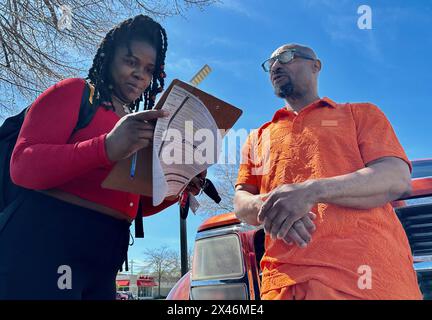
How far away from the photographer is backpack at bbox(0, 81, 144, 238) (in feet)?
4.58

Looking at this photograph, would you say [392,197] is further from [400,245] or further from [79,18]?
[79,18]

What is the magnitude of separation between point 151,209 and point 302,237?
2.28ft

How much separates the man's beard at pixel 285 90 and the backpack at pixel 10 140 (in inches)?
40.9

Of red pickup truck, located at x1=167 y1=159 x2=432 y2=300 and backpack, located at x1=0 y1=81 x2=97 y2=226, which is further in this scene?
red pickup truck, located at x1=167 y1=159 x2=432 y2=300

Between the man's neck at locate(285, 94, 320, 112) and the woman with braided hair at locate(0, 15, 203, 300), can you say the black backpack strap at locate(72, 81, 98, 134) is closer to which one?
the woman with braided hair at locate(0, 15, 203, 300)

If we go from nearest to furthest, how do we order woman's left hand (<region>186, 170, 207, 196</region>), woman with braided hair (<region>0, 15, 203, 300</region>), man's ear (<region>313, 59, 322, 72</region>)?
1. woman with braided hair (<region>0, 15, 203, 300</region>)
2. woman's left hand (<region>186, 170, 207, 196</region>)
3. man's ear (<region>313, 59, 322, 72</region>)

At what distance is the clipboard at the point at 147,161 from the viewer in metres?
1.37

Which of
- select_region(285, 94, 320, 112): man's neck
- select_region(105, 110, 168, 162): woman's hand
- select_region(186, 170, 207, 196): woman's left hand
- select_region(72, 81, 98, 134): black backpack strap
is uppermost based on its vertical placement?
select_region(285, 94, 320, 112): man's neck

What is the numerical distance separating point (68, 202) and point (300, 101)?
4.26 feet

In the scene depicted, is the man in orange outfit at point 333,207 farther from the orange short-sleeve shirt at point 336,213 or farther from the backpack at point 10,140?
the backpack at point 10,140

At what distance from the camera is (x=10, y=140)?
1.54 m

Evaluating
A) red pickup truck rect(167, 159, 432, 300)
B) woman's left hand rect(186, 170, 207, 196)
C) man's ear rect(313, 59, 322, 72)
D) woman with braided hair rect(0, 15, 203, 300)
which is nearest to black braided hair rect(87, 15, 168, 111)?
woman with braided hair rect(0, 15, 203, 300)

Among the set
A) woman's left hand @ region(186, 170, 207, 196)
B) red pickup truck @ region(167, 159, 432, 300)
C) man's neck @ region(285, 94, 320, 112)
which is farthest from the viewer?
red pickup truck @ region(167, 159, 432, 300)

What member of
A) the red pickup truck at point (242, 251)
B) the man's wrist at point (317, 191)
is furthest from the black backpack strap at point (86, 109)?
the red pickup truck at point (242, 251)
